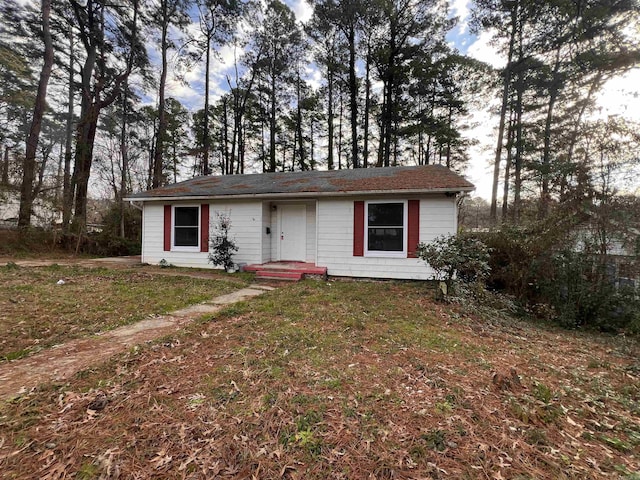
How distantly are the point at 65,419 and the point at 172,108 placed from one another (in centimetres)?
1968

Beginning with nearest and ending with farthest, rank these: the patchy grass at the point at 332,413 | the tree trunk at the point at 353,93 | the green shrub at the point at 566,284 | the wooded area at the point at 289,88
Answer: the patchy grass at the point at 332,413
the green shrub at the point at 566,284
the wooded area at the point at 289,88
the tree trunk at the point at 353,93

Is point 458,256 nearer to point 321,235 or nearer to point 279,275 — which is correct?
point 321,235

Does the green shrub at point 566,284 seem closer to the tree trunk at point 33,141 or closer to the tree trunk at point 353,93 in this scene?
the tree trunk at point 353,93

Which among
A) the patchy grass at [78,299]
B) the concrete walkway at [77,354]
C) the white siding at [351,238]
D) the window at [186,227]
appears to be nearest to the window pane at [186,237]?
the window at [186,227]

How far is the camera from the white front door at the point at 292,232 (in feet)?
29.6

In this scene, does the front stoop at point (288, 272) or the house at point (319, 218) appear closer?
the house at point (319, 218)

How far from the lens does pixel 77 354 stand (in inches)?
120

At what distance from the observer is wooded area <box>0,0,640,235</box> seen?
37.2ft

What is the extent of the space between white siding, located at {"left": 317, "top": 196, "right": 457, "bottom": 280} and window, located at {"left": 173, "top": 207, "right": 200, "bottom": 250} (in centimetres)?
423

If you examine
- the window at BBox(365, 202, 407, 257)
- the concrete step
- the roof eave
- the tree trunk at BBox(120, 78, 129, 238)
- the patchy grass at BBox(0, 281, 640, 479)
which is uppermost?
the tree trunk at BBox(120, 78, 129, 238)

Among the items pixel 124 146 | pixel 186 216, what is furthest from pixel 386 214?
pixel 124 146

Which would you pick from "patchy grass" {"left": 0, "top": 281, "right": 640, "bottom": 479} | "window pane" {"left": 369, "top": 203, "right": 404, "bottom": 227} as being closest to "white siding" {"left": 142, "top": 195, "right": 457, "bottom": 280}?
"window pane" {"left": 369, "top": 203, "right": 404, "bottom": 227}

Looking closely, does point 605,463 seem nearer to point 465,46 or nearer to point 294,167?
point 465,46

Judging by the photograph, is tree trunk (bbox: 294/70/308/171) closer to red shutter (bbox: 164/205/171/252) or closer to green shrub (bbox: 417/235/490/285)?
red shutter (bbox: 164/205/171/252)
